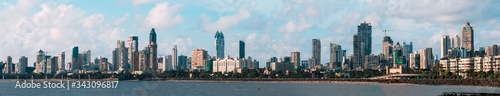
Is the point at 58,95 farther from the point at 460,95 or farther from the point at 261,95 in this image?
the point at 460,95

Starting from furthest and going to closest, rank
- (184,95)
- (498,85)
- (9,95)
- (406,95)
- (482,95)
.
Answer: (498,85) < (9,95) < (184,95) < (406,95) < (482,95)

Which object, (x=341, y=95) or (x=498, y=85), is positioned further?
(x=498, y=85)

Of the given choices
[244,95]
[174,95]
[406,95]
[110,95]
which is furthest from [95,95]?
[406,95]

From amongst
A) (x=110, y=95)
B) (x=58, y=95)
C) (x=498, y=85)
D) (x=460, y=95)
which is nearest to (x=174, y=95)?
(x=110, y=95)

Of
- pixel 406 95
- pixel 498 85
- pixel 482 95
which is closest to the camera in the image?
pixel 482 95

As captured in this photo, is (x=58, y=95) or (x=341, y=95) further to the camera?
(x=58, y=95)

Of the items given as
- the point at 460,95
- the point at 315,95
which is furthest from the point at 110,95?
the point at 460,95

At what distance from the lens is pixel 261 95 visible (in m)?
152

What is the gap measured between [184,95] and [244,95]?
483 inches

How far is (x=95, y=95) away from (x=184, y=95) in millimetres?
18297

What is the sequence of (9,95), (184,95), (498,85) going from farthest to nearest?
1. (498,85)
2. (9,95)
3. (184,95)

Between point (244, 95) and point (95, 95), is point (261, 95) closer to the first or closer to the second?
point (244, 95)

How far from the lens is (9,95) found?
6393 inches

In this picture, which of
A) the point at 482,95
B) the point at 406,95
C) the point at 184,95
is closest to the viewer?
the point at 482,95
